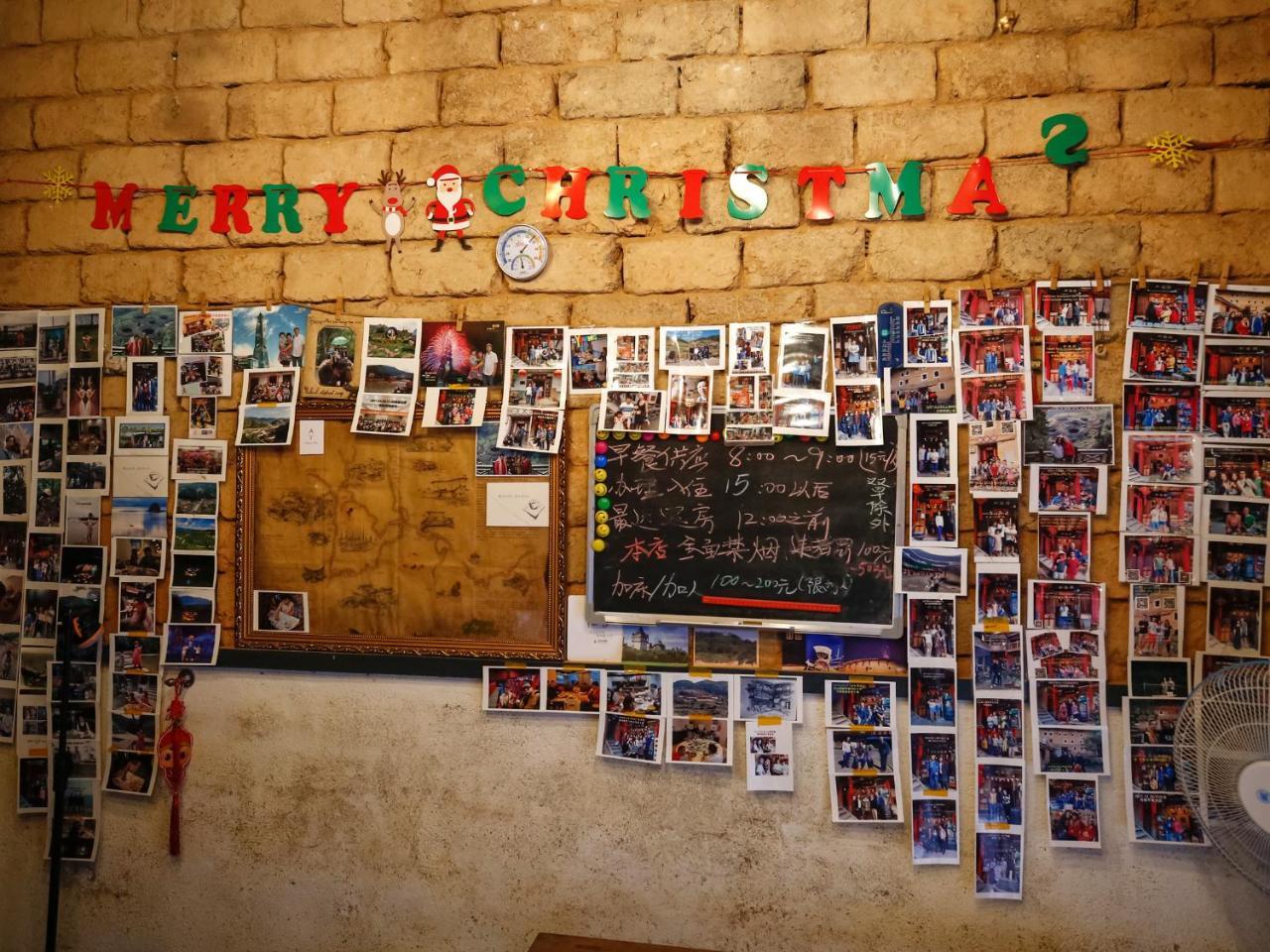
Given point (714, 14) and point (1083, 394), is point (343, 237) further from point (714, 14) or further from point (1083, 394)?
point (1083, 394)

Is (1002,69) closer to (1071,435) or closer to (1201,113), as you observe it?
(1201,113)

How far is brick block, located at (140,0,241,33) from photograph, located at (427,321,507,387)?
50.1 inches

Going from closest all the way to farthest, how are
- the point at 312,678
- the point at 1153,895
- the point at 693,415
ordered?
the point at 1153,895, the point at 693,415, the point at 312,678

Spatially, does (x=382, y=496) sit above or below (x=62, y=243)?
below

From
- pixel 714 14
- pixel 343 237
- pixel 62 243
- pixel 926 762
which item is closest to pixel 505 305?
pixel 343 237

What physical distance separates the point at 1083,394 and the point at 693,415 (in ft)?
3.58

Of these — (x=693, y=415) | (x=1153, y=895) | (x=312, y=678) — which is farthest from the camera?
(x=312, y=678)

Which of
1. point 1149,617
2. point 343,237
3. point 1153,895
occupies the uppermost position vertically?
point 343,237

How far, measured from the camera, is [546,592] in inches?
102

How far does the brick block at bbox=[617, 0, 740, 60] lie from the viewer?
2557mm

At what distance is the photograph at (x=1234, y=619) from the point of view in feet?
7.54

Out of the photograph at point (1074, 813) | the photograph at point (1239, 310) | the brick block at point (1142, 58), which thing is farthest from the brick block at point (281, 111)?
the photograph at point (1074, 813)

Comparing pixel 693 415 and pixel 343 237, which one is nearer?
pixel 693 415

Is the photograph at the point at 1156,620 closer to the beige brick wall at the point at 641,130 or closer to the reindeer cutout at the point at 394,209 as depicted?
the beige brick wall at the point at 641,130
